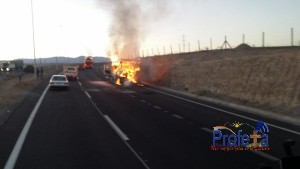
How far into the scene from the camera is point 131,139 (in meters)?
13.3

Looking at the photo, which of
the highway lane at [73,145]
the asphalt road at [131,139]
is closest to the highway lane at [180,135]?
the asphalt road at [131,139]

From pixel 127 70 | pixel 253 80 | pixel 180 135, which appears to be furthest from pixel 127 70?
pixel 180 135

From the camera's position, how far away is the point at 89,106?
24297 millimetres

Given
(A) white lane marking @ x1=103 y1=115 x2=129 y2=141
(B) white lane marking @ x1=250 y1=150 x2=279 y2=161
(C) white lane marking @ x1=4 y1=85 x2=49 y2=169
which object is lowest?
(B) white lane marking @ x1=250 y1=150 x2=279 y2=161

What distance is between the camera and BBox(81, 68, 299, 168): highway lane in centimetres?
1024

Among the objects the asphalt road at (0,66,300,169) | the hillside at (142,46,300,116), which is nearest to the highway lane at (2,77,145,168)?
the asphalt road at (0,66,300,169)

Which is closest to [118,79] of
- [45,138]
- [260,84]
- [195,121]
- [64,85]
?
[64,85]

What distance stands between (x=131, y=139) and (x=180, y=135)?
1696 millimetres

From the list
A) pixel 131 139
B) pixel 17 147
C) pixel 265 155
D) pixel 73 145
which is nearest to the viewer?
pixel 265 155

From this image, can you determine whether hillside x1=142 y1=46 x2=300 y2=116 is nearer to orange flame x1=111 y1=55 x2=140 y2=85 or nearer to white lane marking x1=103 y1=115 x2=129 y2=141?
orange flame x1=111 y1=55 x2=140 y2=85

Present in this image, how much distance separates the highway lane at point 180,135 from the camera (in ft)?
33.6

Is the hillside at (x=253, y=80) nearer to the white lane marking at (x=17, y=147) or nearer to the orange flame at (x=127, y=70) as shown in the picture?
the orange flame at (x=127, y=70)

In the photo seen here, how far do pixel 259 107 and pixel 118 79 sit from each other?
30816 mm

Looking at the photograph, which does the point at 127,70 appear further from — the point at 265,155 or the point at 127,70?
the point at 265,155
